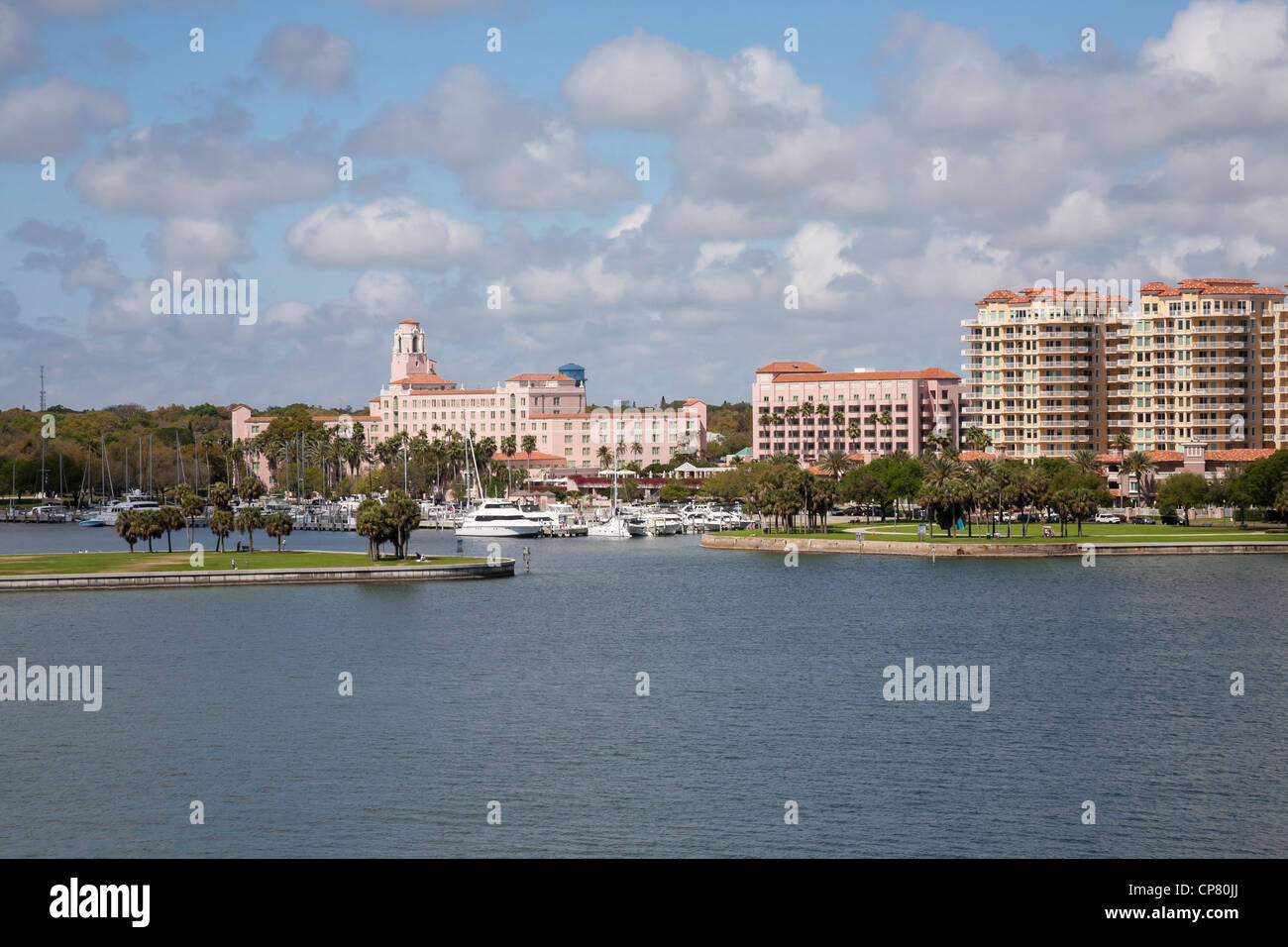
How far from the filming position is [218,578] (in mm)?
84312

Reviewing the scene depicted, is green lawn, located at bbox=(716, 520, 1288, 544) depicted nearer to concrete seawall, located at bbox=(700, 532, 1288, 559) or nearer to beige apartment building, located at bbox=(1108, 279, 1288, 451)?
concrete seawall, located at bbox=(700, 532, 1288, 559)

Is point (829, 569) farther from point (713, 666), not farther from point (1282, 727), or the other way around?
point (1282, 727)

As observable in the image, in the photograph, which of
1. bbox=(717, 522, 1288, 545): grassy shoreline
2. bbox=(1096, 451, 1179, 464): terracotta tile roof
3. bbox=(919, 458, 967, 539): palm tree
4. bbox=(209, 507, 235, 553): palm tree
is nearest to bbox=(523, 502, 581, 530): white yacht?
bbox=(717, 522, 1288, 545): grassy shoreline

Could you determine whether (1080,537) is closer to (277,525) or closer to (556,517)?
(556,517)

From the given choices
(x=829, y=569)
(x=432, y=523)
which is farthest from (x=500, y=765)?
(x=432, y=523)

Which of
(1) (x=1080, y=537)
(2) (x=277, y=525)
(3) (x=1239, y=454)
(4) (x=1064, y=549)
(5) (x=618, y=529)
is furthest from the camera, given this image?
(3) (x=1239, y=454)

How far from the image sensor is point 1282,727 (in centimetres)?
4281

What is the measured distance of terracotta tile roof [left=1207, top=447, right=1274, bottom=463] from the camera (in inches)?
6270

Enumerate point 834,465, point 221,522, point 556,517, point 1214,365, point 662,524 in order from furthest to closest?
point 834,465
point 1214,365
point 662,524
point 556,517
point 221,522

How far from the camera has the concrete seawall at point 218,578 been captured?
8262 cm

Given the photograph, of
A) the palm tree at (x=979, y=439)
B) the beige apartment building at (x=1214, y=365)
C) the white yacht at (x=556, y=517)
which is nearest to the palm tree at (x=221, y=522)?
the white yacht at (x=556, y=517)

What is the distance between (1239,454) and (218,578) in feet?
422

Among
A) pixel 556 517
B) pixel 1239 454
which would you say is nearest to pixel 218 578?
pixel 556 517

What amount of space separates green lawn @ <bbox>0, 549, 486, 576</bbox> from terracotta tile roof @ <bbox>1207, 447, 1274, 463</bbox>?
10500 cm
